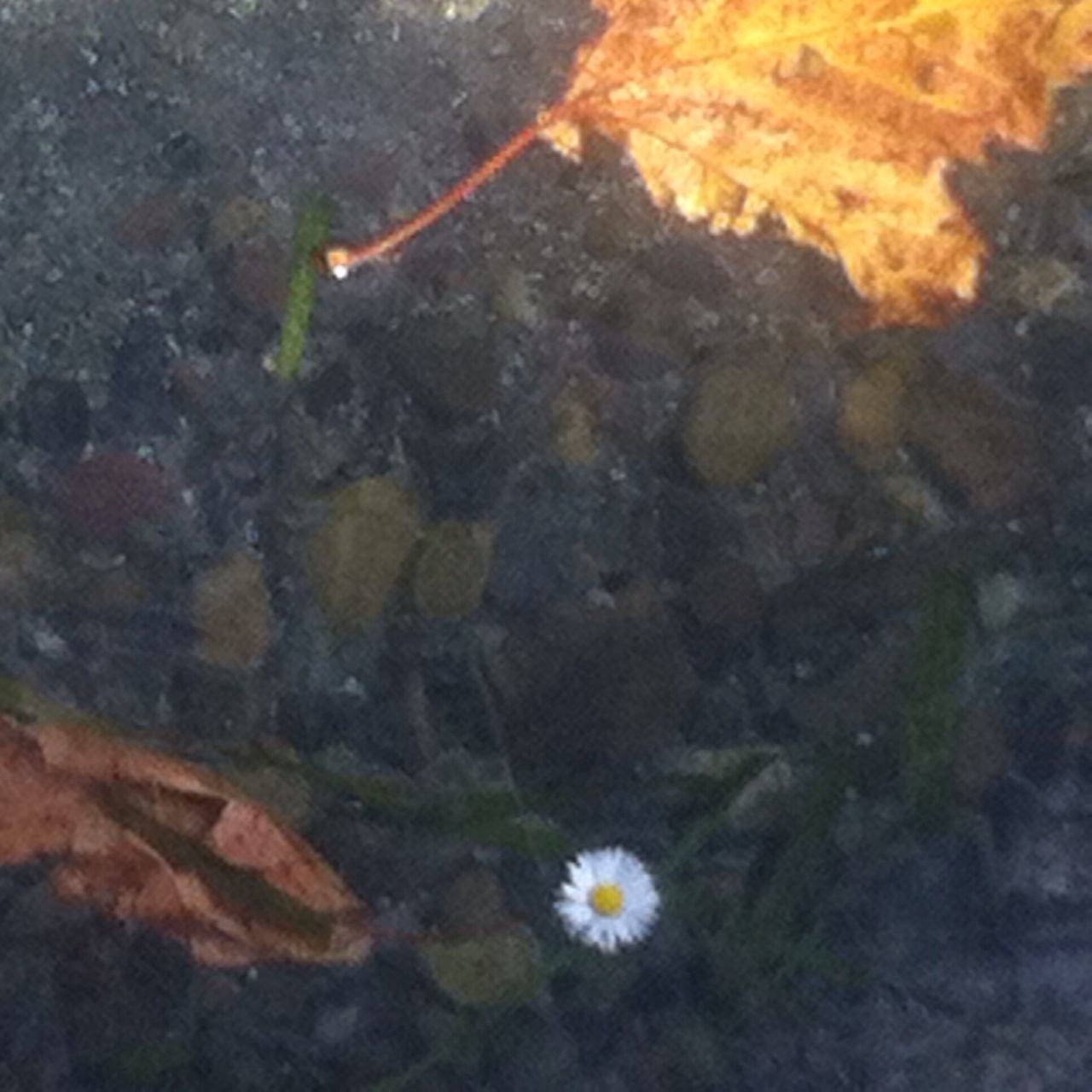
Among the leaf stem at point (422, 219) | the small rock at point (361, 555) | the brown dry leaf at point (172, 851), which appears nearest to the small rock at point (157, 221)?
the leaf stem at point (422, 219)

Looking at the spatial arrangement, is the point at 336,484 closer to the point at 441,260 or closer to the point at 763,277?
the point at 441,260

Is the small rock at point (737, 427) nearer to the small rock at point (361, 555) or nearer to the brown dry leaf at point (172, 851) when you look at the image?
the small rock at point (361, 555)

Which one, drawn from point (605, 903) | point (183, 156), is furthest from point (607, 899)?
point (183, 156)

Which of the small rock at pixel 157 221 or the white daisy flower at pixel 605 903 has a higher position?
the small rock at pixel 157 221

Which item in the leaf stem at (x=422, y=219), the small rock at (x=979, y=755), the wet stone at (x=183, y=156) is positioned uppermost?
the wet stone at (x=183, y=156)

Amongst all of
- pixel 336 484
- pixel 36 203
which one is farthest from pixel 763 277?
pixel 36 203

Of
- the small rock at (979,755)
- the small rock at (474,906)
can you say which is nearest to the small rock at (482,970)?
the small rock at (474,906)

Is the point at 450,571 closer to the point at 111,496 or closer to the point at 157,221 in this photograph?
the point at 111,496
